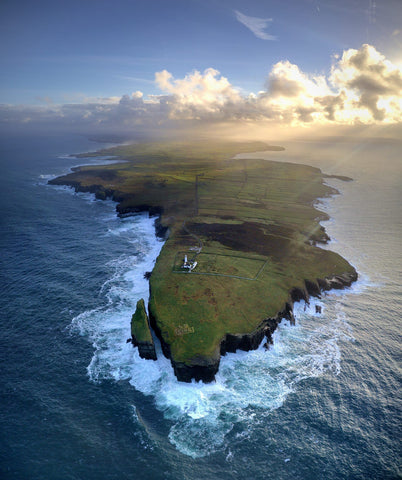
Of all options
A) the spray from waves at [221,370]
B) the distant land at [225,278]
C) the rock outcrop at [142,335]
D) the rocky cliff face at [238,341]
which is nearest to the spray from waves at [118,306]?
the spray from waves at [221,370]

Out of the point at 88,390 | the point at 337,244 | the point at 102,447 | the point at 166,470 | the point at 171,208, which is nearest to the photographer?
the point at 166,470

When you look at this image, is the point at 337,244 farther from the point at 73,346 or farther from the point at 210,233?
the point at 73,346

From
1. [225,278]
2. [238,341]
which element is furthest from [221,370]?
[225,278]

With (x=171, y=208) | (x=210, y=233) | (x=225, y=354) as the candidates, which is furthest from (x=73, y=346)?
(x=171, y=208)

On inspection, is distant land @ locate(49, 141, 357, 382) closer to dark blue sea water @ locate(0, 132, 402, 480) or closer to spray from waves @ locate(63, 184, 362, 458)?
spray from waves @ locate(63, 184, 362, 458)

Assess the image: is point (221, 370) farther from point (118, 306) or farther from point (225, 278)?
point (118, 306)

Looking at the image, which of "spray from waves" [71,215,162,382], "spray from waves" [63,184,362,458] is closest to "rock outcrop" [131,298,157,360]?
"spray from waves" [63,184,362,458]

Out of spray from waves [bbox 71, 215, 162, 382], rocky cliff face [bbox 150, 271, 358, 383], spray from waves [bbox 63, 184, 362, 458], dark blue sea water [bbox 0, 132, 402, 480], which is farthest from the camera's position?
spray from waves [bbox 71, 215, 162, 382]
